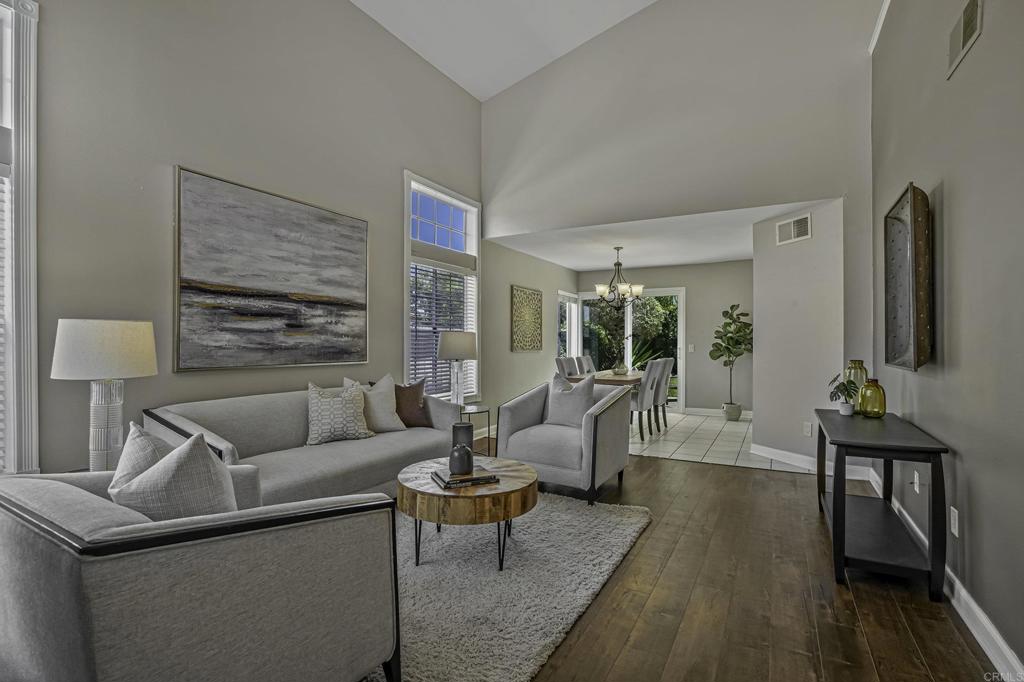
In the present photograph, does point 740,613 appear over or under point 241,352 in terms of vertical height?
under

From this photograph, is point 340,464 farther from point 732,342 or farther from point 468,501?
point 732,342

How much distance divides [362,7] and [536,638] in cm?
497

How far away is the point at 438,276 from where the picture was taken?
552 cm

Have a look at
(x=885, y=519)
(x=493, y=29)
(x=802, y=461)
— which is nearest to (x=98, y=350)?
(x=885, y=519)

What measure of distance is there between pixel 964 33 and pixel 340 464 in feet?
12.2

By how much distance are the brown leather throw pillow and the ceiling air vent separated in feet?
12.1

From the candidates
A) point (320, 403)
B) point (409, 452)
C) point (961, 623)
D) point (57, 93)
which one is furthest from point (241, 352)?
point (961, 623)

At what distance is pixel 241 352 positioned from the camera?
3557 mm

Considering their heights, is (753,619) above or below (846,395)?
below

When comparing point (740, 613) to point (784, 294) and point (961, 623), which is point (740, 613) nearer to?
point (961, 623)

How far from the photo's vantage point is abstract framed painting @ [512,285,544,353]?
682cm

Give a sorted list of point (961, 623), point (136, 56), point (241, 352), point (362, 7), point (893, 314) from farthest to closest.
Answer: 1. point (362, 7)
2. point (241, 352)
3. point (893, 314)
4. point (136, 56)
5. point (961, 623)

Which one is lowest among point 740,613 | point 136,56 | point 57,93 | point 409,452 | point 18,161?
point 740,613

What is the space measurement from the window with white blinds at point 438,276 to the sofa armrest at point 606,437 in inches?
82.9
